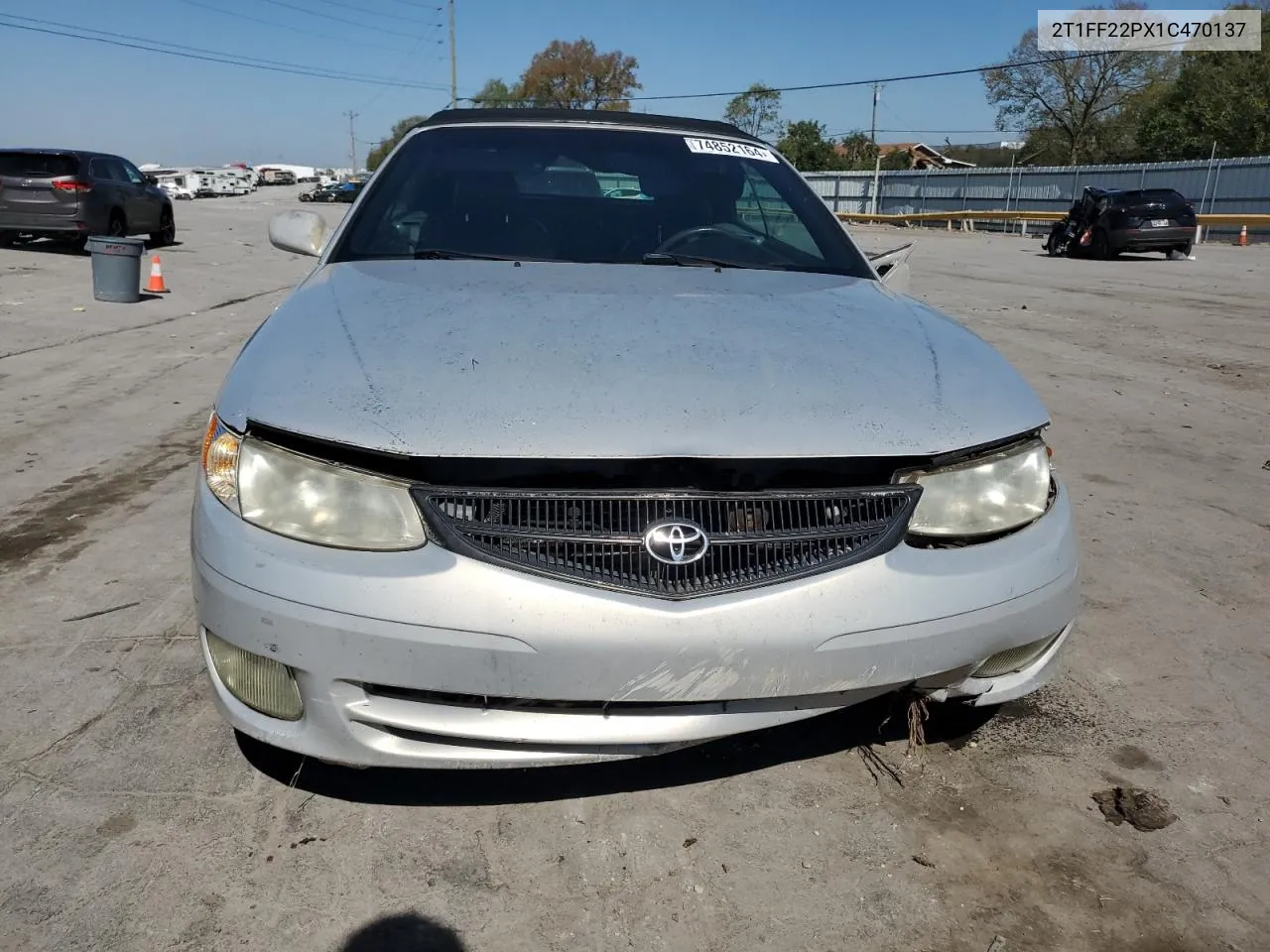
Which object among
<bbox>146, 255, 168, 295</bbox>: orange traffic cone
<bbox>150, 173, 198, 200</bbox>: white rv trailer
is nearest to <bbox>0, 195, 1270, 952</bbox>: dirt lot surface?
<bbox>146, 255, 168, 295</bbox>: orange traffic cone

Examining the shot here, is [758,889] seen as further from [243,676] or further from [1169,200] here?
[1169,200]

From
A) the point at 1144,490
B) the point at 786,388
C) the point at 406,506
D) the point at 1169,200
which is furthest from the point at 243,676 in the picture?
the point at 1169,200

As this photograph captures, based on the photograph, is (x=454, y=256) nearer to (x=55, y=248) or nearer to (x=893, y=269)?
(x=893, y=269)

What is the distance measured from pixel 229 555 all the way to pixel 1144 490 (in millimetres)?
4111

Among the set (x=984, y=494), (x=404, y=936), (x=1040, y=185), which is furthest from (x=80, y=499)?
(x=1040, y=185)

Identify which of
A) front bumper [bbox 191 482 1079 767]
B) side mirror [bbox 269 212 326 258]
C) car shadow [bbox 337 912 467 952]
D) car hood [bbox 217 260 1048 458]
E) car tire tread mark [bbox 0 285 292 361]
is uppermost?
side mirror [bbox 269 212 326 258]

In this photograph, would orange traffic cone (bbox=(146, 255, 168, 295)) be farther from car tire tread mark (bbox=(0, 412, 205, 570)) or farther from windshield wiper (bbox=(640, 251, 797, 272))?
windshield wiper (bbox=(640, 251, 797, 272))

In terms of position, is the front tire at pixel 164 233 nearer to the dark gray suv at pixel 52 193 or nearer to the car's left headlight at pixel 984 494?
the dark gray suv at pixel 52 193

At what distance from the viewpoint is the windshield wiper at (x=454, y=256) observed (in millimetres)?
2871

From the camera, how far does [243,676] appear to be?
6.52 ft

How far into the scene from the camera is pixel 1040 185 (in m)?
36.8

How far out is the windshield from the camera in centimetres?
304

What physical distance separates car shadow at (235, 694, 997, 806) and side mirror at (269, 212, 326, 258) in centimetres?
180

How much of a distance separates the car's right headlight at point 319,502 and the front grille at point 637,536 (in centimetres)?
6
